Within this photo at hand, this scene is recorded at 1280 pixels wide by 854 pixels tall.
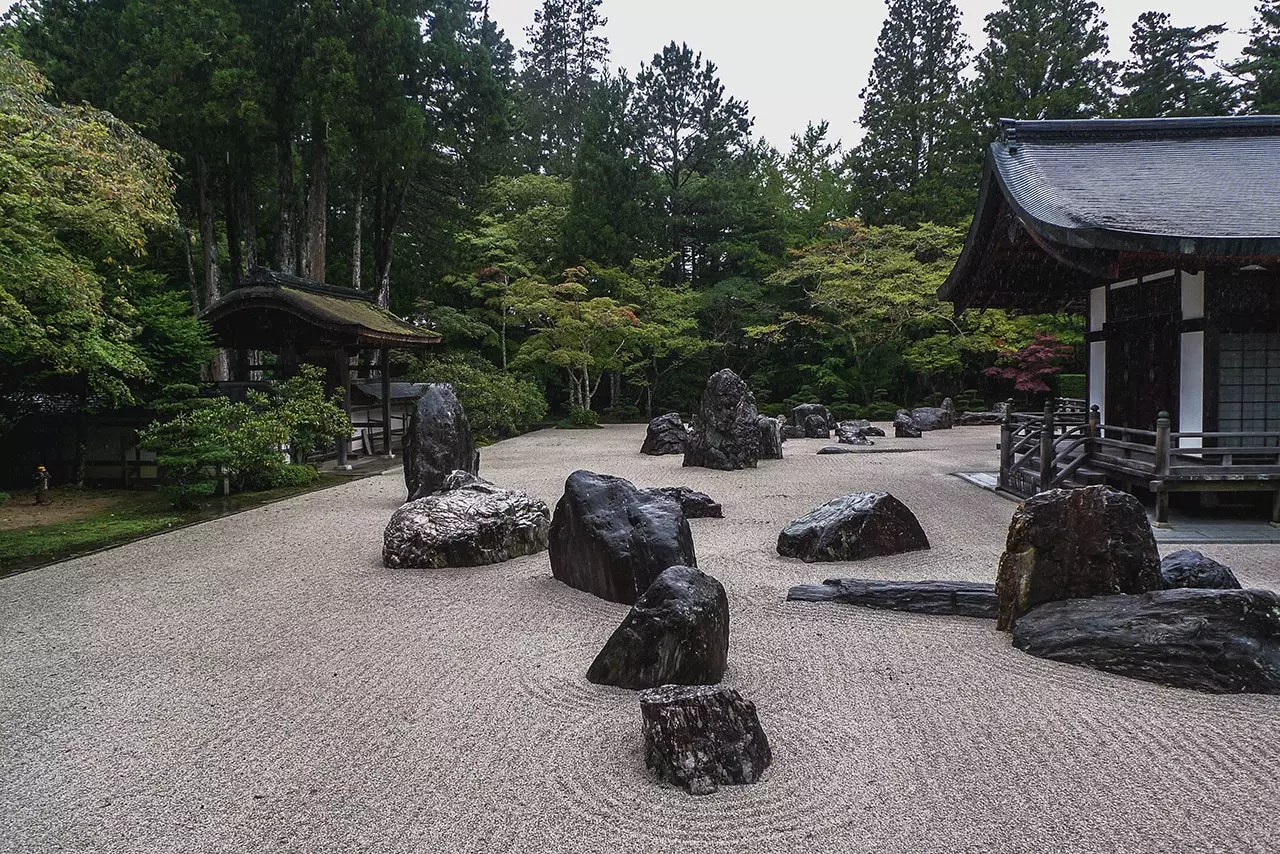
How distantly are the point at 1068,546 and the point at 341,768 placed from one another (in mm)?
3909

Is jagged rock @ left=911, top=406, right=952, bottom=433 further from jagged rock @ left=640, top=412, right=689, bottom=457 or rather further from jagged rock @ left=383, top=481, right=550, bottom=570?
jagged rock @ left=383, top=481, right=550, bottom=570

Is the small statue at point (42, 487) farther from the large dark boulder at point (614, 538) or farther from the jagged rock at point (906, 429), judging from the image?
the jagged rock at point (906, 429)

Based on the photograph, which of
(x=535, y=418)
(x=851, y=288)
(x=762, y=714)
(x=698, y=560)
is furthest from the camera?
(x=851, y=288)

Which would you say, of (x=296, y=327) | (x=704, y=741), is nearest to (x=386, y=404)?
(x=296, y=327)

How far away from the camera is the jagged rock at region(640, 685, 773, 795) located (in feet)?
9.05

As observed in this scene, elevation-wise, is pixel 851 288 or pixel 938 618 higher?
pixel 851 288

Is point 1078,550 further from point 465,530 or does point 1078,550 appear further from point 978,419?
point 978,419

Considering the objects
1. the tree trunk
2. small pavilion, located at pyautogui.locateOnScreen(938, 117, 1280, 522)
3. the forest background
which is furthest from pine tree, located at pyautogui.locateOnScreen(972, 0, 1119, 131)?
the tree trunk

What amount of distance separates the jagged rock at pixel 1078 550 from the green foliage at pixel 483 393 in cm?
1387

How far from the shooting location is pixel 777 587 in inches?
214

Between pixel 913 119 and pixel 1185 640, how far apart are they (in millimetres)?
27518

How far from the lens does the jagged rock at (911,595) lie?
472cm

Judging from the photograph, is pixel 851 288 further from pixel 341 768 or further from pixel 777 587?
pixel 341 768

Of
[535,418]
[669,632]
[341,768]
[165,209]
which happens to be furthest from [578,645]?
[535,418]
